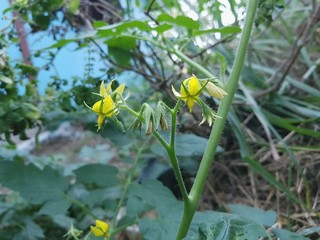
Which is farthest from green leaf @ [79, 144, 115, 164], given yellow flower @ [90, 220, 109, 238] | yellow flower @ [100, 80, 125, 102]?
yellow flower @ [100, 80, 125, 102]

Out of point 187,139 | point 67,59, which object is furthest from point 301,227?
point 67,59

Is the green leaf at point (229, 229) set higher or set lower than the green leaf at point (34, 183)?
higher

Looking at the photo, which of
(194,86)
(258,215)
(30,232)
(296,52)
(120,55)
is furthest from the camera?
(296,52)

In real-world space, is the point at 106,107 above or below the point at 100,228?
above

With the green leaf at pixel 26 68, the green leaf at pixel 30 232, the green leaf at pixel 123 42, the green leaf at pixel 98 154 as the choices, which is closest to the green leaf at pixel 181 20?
the green leaf at pixel 123 42

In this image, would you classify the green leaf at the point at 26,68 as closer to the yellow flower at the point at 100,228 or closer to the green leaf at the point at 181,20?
the green leaf at the point at 181,20

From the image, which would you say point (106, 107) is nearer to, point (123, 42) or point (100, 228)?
point (100, 228)

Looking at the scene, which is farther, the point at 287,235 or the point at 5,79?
the point at 5,79

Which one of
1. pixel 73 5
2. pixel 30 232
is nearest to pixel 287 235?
pixel 30 232
